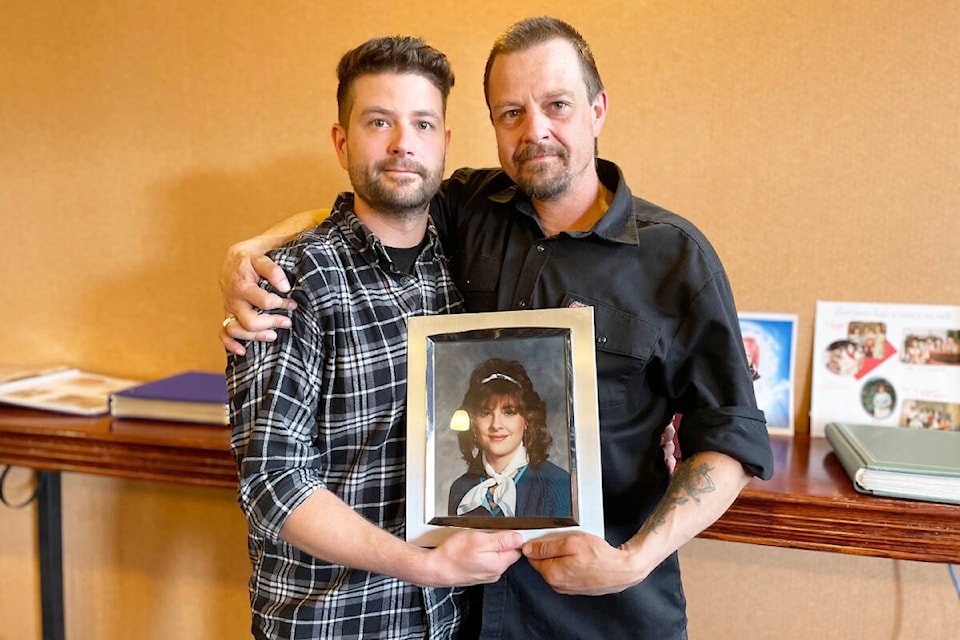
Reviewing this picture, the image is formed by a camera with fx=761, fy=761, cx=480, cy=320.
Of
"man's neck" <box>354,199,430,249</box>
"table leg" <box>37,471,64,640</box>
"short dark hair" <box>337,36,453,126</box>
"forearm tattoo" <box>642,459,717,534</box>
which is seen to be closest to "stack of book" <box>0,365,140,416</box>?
"table leg" <box>37,471,64,640</box>

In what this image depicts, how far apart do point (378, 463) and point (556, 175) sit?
0.53 m

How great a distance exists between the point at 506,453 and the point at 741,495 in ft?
1.73

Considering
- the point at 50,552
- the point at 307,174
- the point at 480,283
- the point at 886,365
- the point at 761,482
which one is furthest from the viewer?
the point at 50,552

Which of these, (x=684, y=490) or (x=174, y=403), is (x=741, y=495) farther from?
(x=174, y=403)

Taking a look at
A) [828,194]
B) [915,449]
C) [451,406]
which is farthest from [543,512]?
[828,194]

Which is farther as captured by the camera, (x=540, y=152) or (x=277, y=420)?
(x=540, y=152)

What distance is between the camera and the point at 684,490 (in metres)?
1.12

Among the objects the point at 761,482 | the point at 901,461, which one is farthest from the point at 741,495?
the point at 901,461

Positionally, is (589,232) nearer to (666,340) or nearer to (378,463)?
(666,340)

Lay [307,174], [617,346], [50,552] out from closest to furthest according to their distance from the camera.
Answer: [617,346]
[307,174]
[50,552]

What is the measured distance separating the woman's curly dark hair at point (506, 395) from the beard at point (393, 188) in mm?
296

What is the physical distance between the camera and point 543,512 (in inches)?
41.1

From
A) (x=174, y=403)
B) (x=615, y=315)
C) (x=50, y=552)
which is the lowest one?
(x=50, y=552)

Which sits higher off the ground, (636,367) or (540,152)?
(540,152)
